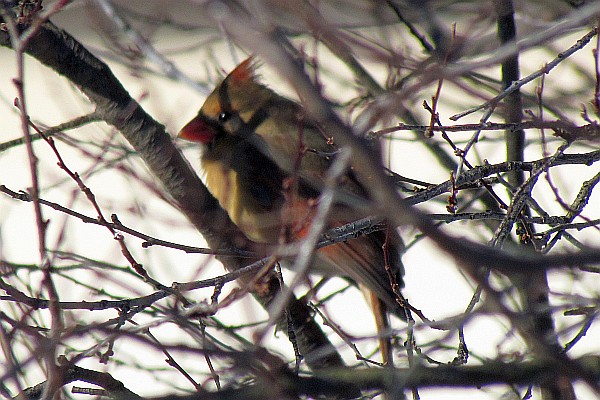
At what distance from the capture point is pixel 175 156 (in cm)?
272

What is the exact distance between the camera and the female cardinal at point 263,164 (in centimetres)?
359

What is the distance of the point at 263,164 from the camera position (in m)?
3.93

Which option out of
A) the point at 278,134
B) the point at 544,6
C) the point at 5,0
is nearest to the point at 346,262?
the point at 278,134

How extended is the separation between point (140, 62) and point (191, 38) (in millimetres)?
1452

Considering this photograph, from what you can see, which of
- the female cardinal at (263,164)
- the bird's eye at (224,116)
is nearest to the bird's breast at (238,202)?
the female cardinal at (263,164)

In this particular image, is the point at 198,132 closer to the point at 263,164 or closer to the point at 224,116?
the point at 224,116

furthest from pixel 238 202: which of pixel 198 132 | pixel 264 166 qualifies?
pixel 198 132


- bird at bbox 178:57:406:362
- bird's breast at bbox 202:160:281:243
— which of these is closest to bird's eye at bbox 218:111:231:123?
bird at bbox 178:57:406:362

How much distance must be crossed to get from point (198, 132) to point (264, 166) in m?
0.42

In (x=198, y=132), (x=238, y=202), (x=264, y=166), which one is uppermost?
(x=198, y=132)

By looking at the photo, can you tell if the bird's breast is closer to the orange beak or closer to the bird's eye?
the orange beak

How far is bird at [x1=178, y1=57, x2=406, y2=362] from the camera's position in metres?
3.59

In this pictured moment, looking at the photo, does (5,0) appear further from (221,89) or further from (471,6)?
(471,6)

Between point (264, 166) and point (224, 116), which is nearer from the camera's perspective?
point (264, 166)
